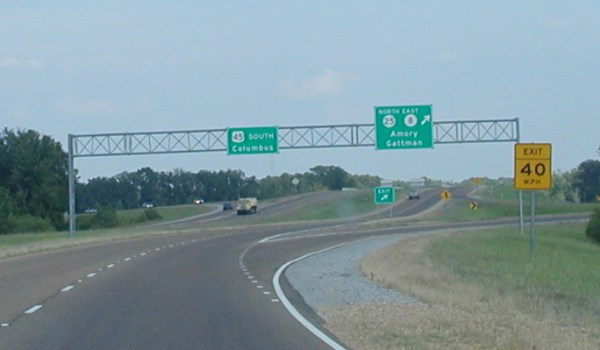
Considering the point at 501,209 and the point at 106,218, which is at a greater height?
the point at 501,209

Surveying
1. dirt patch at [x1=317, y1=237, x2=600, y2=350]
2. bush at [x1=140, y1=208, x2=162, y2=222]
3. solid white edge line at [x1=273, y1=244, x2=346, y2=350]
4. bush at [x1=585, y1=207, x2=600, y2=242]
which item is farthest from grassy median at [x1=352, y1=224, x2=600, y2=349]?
bush at [x1=140, y1=208, x2=162, y2=222]

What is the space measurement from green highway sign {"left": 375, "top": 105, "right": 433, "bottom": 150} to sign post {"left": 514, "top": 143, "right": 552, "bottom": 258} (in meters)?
20.8

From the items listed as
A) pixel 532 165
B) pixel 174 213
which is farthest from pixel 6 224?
pixel 532 165

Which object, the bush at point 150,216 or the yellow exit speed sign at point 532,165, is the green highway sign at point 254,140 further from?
the bush at point 150,216

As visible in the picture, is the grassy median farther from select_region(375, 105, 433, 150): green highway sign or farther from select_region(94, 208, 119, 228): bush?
select_region(94, 208, 119, 228): bush

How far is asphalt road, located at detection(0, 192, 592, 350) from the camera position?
15828 millimetres

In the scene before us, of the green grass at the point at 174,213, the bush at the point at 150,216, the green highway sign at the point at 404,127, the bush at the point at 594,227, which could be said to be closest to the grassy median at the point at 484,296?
the green highway sign at the point at 404,127

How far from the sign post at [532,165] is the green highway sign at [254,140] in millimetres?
25096

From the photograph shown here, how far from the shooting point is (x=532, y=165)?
35250 mm

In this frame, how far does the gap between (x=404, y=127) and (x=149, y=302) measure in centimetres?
3546

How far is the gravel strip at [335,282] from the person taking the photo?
22109 millimetres

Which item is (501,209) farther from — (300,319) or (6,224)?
(300,319)

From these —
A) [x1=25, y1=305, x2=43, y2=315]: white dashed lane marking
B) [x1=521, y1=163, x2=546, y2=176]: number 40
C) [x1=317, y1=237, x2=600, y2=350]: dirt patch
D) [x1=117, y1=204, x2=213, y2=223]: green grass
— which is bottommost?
[x1=117, y1=204, x2=213, y2=223]: green grass

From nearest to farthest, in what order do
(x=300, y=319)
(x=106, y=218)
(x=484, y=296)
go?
(x=300, y=319) < (x=484, y=296) < (x=106, y=218)
